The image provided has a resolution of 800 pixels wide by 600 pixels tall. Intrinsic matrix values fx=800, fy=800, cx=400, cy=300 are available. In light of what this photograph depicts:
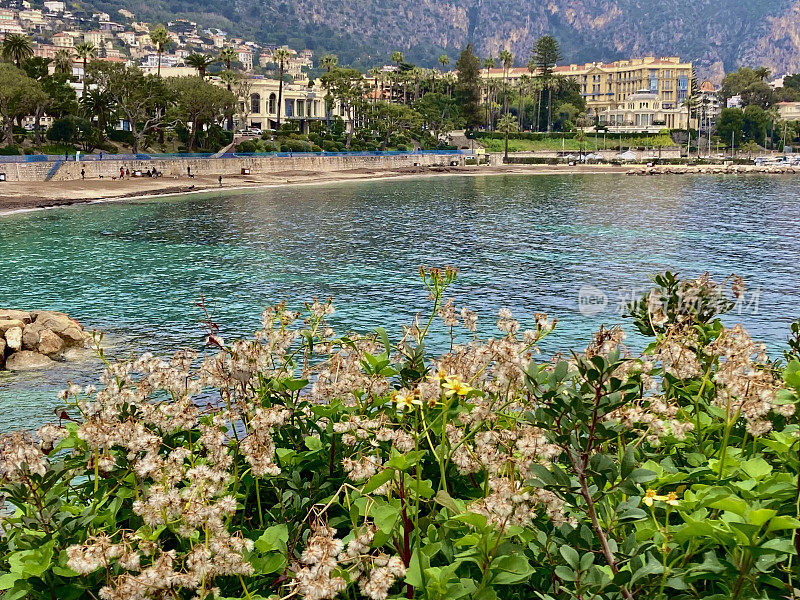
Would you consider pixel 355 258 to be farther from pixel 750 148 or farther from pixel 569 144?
pixel 750 148

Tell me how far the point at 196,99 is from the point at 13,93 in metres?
21.5

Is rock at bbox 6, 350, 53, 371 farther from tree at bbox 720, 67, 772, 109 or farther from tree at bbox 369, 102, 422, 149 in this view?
tree at bbox 720, 67, 772, 109

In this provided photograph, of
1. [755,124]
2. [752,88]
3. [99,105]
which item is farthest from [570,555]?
[752,88]

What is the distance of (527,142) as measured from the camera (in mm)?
156250

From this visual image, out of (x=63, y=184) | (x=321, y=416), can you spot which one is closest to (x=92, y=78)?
(x=63, y=184)

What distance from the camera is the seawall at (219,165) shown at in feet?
235

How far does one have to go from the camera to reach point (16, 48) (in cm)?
8250

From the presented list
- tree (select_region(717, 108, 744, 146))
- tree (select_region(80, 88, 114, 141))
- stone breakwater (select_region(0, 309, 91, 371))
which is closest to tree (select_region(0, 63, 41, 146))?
tree (select_region(80, 88, 114, 141))

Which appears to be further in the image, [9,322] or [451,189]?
[451,189]

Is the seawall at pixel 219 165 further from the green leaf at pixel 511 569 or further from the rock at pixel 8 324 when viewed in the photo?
the green leaf at pixel 511 569

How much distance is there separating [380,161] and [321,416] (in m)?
111

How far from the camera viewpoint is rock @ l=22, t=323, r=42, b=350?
2050cm

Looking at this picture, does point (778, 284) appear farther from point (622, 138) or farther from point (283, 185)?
point (622, 138)

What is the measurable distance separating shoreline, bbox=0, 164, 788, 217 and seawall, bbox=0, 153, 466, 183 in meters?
1.61
